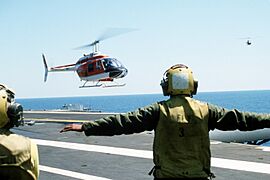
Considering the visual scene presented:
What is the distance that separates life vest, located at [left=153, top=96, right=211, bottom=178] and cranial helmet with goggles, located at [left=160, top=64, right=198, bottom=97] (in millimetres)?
128

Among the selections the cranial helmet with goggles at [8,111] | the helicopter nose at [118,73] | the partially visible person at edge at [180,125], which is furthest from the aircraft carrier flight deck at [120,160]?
the helicopter nose at [118,73]

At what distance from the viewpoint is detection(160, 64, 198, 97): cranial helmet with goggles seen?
13.1 ft

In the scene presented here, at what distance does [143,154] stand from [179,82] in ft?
24.3

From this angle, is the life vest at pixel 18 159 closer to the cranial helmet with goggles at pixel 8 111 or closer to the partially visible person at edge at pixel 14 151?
the partially visible person at edge at pixel 14 151

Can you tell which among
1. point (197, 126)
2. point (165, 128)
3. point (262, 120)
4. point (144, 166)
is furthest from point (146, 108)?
point (144, 166)

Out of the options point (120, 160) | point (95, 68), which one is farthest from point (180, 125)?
point (95, 68)

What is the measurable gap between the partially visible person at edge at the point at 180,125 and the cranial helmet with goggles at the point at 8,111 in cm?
80

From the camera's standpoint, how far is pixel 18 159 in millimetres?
3113

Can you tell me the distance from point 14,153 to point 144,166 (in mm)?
6580

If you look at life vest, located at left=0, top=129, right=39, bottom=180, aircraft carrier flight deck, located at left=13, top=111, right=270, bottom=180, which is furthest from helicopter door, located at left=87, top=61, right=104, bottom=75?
life vest, located at left=0, top=129, right=39, bottom=180

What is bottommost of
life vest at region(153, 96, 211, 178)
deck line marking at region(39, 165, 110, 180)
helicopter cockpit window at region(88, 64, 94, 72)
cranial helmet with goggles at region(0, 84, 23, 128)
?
deck line marking at region(39, 165, 110, 180)

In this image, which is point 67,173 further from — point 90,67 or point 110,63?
point 90,67

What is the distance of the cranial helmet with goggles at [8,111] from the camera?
3256 millimetres

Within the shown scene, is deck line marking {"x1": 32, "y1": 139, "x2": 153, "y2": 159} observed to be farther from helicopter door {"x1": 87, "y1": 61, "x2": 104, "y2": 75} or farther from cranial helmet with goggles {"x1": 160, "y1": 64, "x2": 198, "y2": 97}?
helicopter door {"x1": 87, "y1": 61, "x2": 104, "y2": 75}
